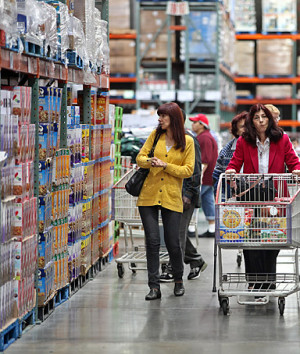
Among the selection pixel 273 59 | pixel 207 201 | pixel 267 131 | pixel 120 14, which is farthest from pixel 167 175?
pixel 273 59

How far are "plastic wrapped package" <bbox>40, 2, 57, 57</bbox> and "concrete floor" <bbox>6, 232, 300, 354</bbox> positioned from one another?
2175 millimetres

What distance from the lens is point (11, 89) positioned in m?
6.28

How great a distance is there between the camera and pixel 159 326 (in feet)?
22.4

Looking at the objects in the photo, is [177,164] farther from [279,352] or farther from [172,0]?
[172,0]

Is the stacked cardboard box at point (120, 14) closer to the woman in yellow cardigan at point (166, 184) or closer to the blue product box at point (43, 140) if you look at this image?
the woman in yellow cardigan at point (166, 184)

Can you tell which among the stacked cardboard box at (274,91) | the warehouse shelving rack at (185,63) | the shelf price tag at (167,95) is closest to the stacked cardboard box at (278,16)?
the stacked cardboard box at (274,91)

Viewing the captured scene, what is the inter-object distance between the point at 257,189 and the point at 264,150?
0.43 m

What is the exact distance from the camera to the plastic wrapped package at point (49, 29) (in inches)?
269

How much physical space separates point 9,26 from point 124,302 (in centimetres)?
307

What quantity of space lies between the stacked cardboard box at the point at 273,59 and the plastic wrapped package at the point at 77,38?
47.2 ft

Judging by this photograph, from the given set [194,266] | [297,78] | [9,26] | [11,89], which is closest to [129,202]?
[194,266]

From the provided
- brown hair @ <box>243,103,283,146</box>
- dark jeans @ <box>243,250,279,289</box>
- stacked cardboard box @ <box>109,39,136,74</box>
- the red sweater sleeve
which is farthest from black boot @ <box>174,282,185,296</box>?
stacked cardboard box @ <box>109,39,136,74</box>

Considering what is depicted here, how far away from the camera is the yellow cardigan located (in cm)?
782

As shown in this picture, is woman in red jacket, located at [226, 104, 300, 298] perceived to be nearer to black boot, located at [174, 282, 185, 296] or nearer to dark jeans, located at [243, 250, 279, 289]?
dark jeans, located at [243, 250, 279, 289]
